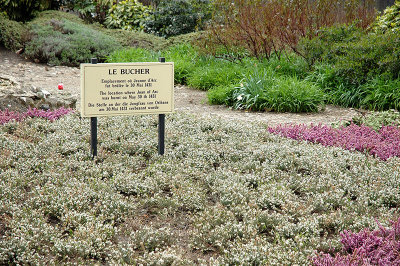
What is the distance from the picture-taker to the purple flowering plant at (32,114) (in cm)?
612

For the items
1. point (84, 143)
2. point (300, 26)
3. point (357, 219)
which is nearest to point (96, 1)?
point (300, 26)

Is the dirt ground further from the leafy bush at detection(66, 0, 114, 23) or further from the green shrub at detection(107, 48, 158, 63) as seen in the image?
the leafy bush at detection(66, 0, 114, 23)

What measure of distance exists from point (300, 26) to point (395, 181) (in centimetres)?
656

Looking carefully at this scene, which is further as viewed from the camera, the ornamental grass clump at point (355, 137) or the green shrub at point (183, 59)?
the green shrub at point (183, 59)

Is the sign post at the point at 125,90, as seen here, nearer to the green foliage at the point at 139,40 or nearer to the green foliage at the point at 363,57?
the green foliage at the point at 363,57

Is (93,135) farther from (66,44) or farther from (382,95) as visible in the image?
(66,44)

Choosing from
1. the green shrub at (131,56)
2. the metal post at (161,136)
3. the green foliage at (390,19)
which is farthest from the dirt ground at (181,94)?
the green foliage at (390,19)

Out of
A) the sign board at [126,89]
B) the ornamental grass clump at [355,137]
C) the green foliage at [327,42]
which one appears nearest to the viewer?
the sign board at [126,89]

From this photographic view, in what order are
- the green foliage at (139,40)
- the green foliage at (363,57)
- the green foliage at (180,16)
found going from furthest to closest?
the green foliage at (180,16)
the green foliage at (139,40)
the green foliage at (363,57)

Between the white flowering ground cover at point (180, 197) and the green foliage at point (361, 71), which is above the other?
the green foliage at point (361, 71)

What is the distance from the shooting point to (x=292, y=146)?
548 cm

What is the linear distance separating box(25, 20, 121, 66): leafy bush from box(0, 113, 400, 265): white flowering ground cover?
6.81 m

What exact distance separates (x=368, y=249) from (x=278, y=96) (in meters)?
5.12

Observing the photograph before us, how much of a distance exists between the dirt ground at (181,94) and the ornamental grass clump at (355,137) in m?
0.94
